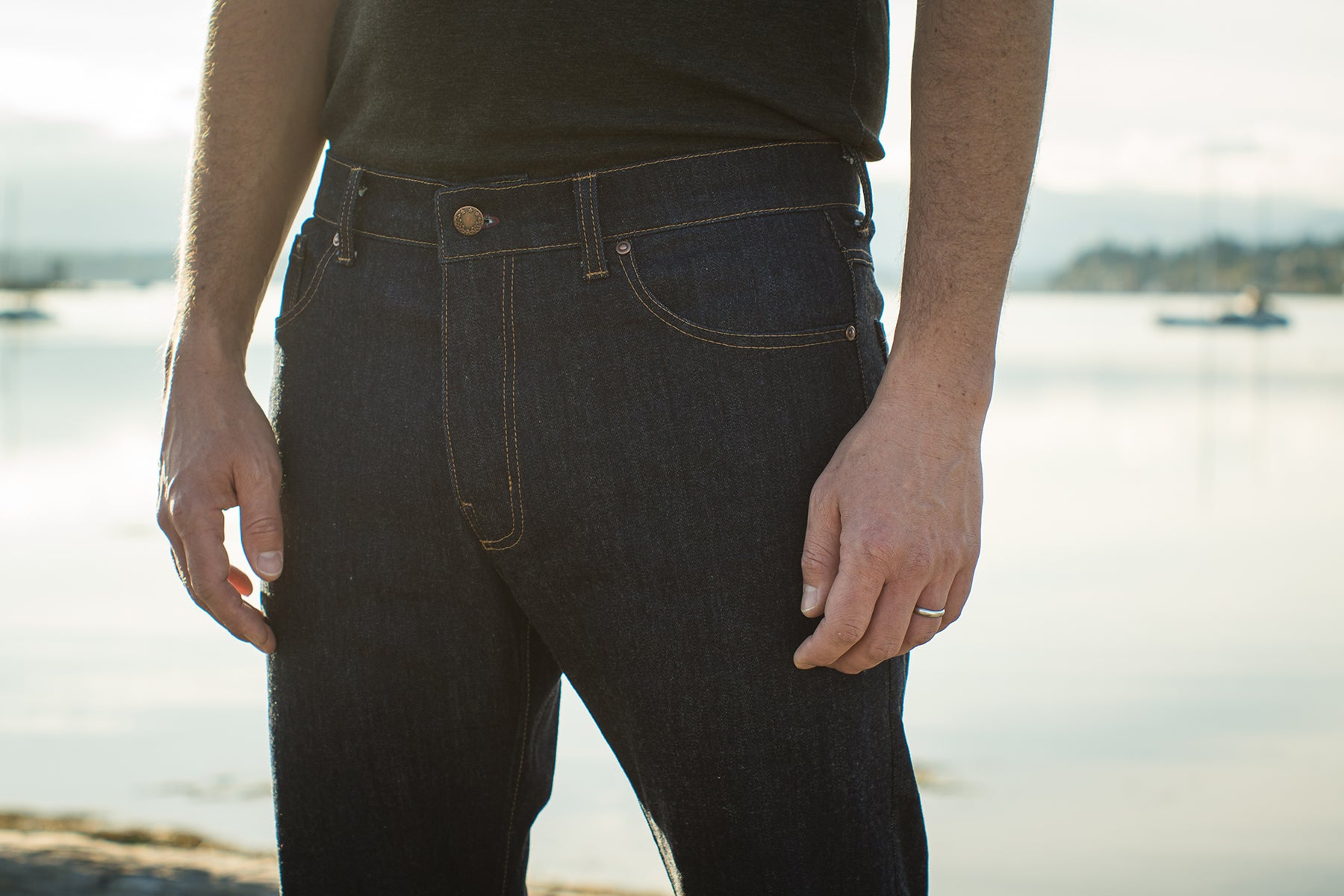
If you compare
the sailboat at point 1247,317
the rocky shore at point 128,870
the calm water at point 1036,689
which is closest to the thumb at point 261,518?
the rocky shore at point 128,870

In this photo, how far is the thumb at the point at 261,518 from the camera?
0.97m

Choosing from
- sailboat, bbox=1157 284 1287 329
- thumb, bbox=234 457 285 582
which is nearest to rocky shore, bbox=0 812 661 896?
thumb, bbox=234 457 285 582

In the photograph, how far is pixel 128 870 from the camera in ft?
8.65

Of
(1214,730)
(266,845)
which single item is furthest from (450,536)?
(1214,730)

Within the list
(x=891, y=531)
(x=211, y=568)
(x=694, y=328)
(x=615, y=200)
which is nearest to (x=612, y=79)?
(x=615, y=200)

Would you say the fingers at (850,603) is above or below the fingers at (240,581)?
below

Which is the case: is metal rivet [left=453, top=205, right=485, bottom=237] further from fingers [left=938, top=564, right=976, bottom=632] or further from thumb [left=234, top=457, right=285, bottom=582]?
fingers [left=938, top=564, right=976, bottom=632]

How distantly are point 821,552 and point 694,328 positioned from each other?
0.19m

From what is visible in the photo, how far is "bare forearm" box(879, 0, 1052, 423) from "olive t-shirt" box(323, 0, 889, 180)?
0.09 meters

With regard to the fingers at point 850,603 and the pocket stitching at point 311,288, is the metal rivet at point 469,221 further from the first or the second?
the fingers at point 850,603

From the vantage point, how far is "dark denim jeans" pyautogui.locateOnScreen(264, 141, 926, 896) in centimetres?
84

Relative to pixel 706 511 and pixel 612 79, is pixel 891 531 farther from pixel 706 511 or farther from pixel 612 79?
pixel 612 79

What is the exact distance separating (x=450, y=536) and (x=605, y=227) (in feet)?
0.91

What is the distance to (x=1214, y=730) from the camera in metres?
4.86
